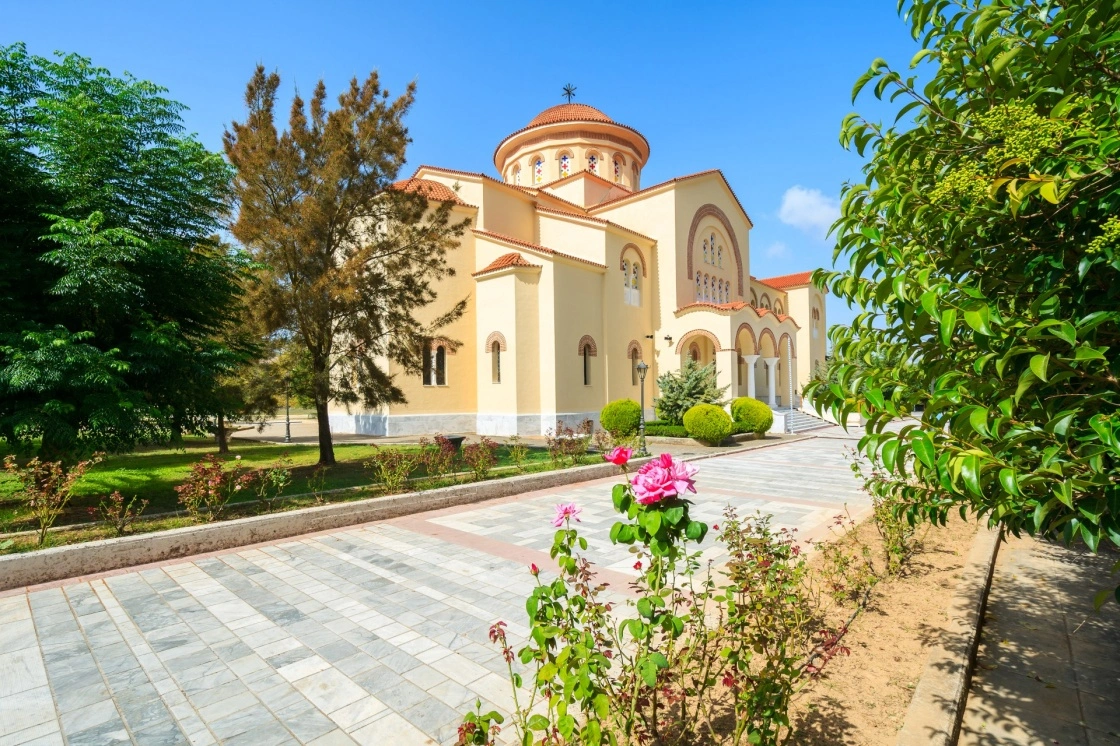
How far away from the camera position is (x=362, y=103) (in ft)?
38.5

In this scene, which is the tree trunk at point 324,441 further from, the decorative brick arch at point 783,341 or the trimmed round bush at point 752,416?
the decorative brick arch at point 783,341

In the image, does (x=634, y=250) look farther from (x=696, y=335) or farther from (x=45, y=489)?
(x=45, y=489)

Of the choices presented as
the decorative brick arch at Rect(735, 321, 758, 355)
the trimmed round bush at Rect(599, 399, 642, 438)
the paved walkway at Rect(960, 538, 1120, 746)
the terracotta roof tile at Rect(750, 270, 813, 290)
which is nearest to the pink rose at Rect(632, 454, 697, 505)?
the paved walkway at Rect(960, 538, 1120, 746)

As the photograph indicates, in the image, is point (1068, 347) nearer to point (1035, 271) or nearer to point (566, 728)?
point (1035, 271)

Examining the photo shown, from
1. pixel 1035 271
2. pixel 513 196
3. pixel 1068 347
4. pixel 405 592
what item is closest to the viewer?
pixel 1068 347

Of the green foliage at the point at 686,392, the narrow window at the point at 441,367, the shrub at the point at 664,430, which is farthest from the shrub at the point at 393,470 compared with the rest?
the green foliage at the point at 686,392

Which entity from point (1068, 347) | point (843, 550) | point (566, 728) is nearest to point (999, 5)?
point (1068, 347)

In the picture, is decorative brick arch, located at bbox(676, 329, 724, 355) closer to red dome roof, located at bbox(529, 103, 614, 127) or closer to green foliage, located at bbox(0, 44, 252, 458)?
red dome roof, located at bbox(529, 103, 614, 127)

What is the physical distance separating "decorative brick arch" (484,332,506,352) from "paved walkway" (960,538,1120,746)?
1674 centimetres

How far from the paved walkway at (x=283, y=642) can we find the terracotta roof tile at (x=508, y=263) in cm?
1412

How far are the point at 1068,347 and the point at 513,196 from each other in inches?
939

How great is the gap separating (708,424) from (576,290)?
748cm

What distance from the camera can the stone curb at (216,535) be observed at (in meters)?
5.58

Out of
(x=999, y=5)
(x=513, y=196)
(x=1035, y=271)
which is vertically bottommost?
(x=1035, y=271)
